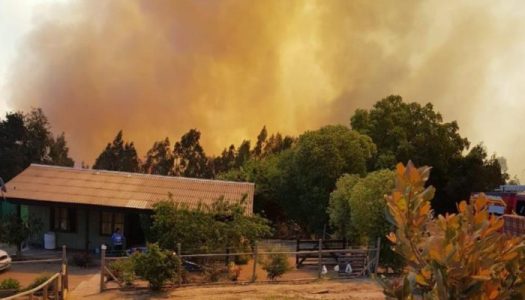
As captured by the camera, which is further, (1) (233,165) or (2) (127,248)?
(1) (233,165)

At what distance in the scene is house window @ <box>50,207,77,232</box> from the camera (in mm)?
22594

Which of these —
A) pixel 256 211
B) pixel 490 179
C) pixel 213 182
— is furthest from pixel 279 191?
pixel 490 179

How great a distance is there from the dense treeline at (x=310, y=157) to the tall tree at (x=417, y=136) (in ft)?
0.21

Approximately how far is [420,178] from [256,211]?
28796mm

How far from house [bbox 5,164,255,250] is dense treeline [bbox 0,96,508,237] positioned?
5270mm

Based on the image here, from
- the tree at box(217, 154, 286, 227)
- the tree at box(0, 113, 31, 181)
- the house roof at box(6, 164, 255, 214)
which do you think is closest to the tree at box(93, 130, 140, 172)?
the tree at box(0, 113, 31, 181)

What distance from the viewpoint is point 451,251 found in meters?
2.09

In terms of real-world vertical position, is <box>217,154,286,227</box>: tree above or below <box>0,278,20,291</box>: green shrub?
above

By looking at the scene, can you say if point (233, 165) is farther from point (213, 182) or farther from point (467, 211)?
point (467, 211)

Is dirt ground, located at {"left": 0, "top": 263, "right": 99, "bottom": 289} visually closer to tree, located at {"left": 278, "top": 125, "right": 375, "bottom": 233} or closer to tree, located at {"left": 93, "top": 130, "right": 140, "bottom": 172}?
tree, located at {"left": 278, "top": 125, "right": 375, "bottom": 233}

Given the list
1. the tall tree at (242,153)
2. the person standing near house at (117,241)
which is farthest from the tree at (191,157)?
the person standing near house at (117,241)

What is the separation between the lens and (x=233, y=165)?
4072 centimetres

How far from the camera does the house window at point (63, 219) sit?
22594 mm

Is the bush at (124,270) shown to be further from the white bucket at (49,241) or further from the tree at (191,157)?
the tree at (191,157)
